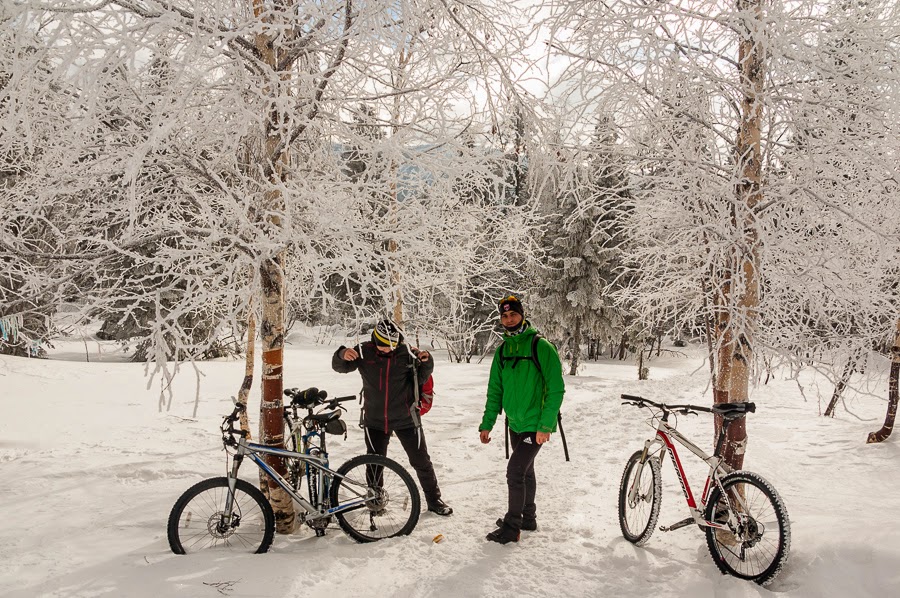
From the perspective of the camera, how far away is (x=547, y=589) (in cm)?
400

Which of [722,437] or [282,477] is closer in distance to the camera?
[722,437]

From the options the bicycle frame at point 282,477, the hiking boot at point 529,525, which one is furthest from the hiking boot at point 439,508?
the bicycle frame at point 282,477

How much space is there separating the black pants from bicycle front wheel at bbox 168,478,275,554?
1.29 meters

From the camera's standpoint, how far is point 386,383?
5.32 meters

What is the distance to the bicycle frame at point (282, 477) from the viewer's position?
437 cm

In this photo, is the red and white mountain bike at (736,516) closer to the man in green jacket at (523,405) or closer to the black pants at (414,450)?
the man in green jacket at (523,405)

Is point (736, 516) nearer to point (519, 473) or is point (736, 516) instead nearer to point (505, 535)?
point (519, 473)

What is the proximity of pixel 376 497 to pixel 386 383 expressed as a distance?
109 centimetres

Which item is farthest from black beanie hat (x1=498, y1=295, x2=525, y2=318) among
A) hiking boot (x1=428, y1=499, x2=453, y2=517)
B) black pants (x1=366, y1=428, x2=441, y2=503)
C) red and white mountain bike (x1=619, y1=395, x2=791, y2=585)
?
hiking boot (x1=428, y1=499, x2=453, y2=517)

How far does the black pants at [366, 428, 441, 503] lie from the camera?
17.7ft

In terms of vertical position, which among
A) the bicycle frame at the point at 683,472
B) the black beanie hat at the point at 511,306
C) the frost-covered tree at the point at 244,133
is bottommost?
the bicycle frame at the point at 683,472

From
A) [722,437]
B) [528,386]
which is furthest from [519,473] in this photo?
[722,437]

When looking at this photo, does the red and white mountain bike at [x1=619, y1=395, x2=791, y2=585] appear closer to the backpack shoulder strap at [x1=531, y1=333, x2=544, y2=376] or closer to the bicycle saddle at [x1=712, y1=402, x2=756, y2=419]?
the bicycle saddle at [x1=712, y1=402, x2=756, y2=419]

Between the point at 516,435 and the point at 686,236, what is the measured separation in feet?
8.85
